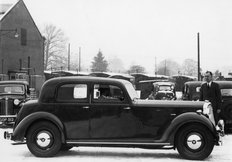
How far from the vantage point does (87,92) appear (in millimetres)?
8938

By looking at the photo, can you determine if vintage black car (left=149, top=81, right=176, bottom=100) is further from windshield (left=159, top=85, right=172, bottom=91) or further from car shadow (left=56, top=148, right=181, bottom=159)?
car shadow (left=56, top=148, right=181, bottom=159)

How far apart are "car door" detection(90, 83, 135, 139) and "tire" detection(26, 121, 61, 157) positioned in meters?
0.76

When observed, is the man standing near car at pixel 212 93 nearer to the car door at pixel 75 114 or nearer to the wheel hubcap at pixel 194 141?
the wheel hubcap at pixel 194 141

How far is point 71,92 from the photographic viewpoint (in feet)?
29.6

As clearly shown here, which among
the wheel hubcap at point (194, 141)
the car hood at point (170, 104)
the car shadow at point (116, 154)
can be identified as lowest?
the car shadow at point (116, 154)

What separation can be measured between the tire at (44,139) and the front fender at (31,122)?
0.34ft

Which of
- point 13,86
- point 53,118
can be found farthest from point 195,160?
point 13,86

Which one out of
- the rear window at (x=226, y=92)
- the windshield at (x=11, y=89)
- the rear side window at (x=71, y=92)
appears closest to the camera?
the rear side window at (x=71, y=92)

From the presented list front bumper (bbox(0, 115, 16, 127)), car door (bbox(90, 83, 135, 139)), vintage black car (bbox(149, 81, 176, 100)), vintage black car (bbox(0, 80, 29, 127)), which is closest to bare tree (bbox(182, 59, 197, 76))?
vintage black car (bbox(149, 81, 176, 100))

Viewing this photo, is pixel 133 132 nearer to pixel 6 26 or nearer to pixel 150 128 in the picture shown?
pixel 150 128

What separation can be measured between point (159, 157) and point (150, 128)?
0.64 meters

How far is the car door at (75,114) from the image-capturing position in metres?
8.79

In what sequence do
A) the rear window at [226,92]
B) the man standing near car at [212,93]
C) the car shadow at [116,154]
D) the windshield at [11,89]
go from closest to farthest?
the car shadow at [116,154], the man standing near car at [212,93], the rear window at [226,92], the windshield at [11,89]

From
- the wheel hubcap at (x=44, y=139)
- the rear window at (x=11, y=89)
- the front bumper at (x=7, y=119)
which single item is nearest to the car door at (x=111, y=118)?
the wheel hubcap at (x=44, y=139)
